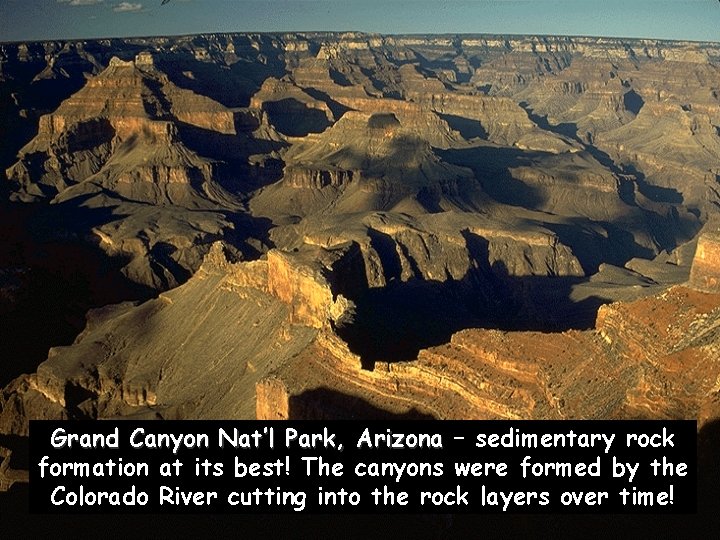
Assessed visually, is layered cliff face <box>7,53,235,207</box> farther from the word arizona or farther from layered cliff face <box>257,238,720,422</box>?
the word arizona

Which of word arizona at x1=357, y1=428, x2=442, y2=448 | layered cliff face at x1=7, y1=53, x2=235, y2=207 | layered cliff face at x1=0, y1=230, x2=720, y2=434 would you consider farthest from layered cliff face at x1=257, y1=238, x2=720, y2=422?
layered cliff face at x1=7, y1=53, x2=235, y2=207

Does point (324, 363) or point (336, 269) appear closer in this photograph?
point (324, 363)

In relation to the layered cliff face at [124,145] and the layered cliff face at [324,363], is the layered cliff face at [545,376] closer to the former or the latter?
the layered cliff face at [324,363]

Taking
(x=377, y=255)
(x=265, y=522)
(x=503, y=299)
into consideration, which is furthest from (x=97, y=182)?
(x=265, y=522)

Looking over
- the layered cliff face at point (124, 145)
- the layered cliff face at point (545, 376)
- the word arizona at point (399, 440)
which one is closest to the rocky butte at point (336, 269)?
the layered cliff face at point (545, 376)

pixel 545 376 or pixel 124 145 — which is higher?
pixel 124 145

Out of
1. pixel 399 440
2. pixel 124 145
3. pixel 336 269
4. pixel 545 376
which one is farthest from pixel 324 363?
pixel 124 145

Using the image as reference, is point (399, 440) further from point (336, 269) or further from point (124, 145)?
point (124, 145)

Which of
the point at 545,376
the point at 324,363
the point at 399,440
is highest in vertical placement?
the point at 324,363
